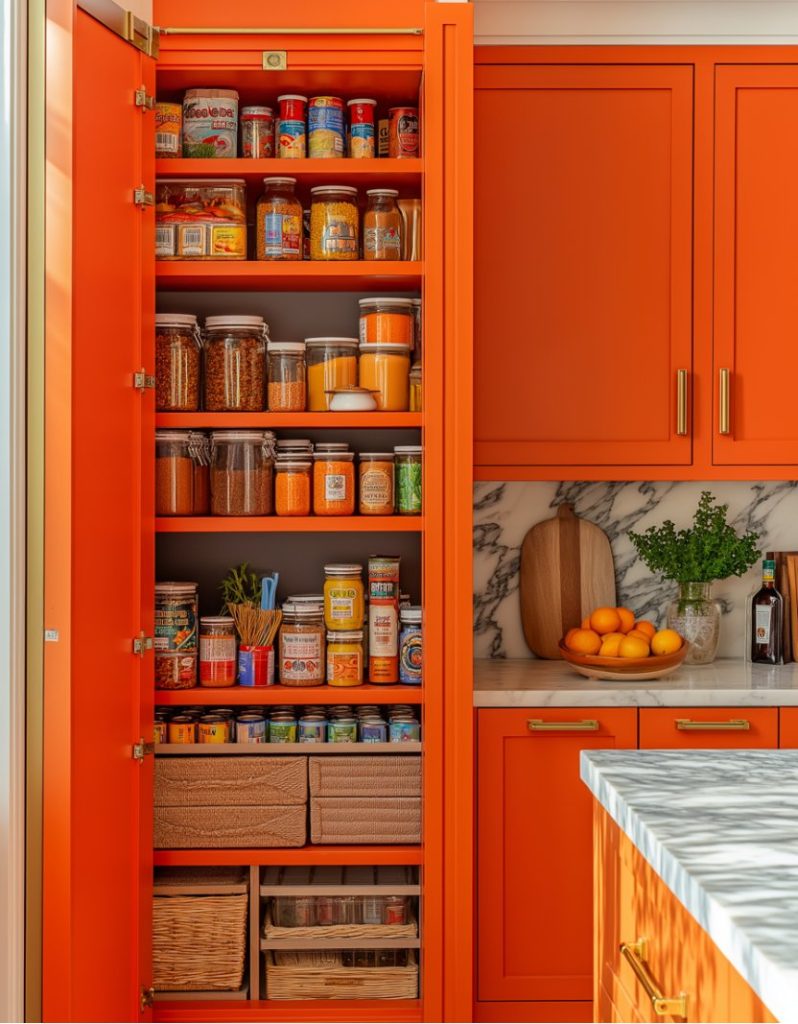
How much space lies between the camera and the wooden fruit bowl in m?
2.76

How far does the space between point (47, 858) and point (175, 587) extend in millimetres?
747

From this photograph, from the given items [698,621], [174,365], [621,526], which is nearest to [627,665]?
[698,621]

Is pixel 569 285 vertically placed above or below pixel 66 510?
above

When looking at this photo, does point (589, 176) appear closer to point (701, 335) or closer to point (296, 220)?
point (701, 335)

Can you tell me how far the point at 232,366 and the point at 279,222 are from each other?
0.36m

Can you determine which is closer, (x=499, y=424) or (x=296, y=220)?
(x=296, y=220)

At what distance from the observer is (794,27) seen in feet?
9.67

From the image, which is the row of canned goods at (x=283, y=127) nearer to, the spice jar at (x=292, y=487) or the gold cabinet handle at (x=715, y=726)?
the spice jar at (x=292, y=487)

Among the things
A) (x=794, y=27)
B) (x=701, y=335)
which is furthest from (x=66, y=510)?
(x=794, y=27)

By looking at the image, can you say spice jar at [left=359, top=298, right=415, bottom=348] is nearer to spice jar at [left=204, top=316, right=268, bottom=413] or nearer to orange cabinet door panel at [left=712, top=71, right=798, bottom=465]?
spice jar at [left=204, top=316, right=268, bottom=413]

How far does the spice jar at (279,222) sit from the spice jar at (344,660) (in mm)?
931

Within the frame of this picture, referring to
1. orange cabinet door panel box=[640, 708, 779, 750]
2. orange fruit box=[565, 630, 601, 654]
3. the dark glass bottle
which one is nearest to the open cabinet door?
orange fruit box=[565, 630, 601, 654]

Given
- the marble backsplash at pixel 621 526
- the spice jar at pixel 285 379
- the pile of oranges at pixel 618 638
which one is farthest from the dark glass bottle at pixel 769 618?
the spice jar at pixel 285 379

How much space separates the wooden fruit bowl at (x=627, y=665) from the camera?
276cm
